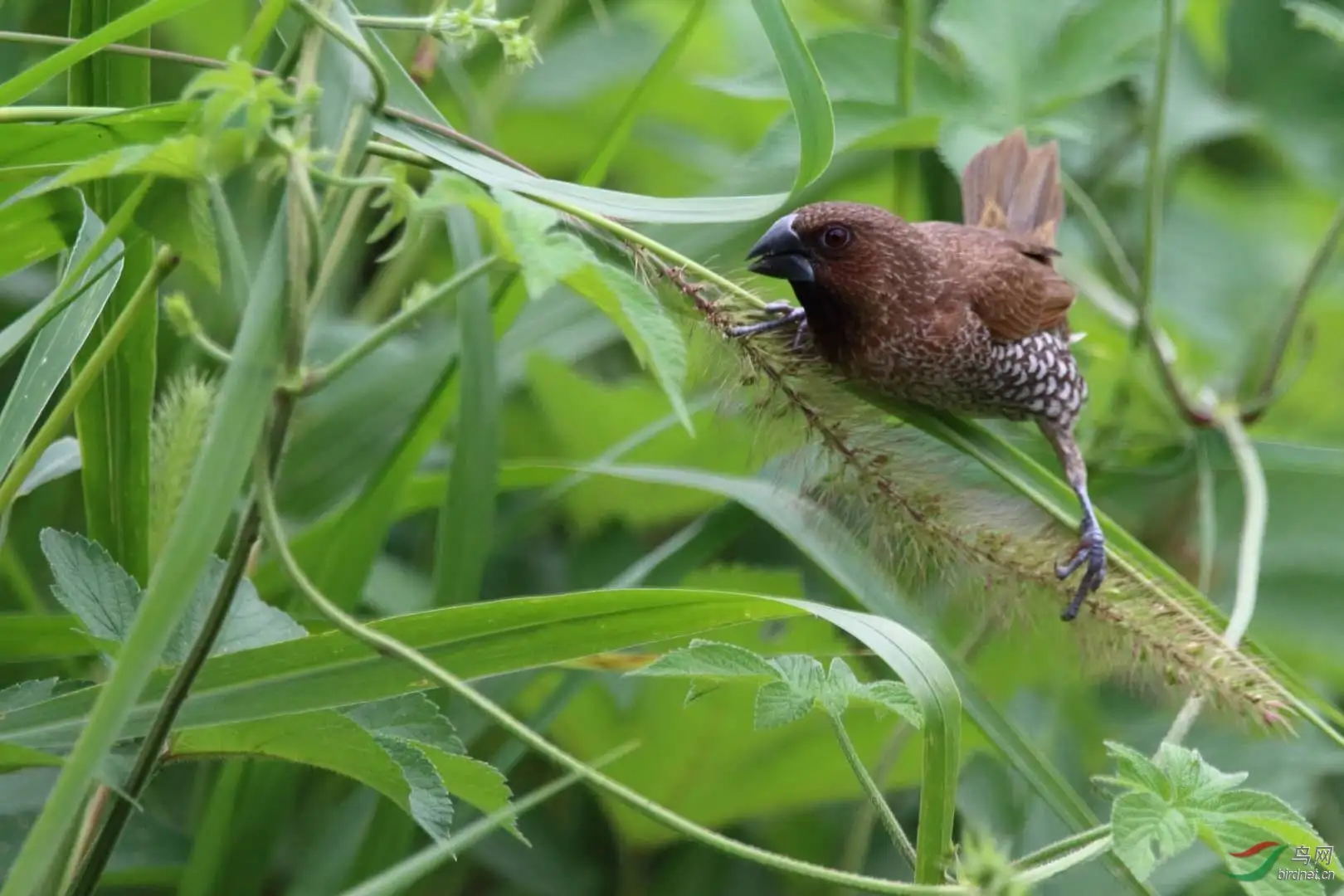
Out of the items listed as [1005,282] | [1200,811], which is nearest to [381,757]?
[1200,811]

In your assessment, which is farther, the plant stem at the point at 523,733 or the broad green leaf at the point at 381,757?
the broad green leaf at the point at 381,757

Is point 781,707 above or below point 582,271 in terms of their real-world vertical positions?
below

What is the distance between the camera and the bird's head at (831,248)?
156cm

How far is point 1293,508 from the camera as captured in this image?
6.66ft

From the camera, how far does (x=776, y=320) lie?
1.38 meters

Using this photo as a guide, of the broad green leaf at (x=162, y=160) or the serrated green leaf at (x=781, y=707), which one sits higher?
the broad green leaf at (x=162, y=160)

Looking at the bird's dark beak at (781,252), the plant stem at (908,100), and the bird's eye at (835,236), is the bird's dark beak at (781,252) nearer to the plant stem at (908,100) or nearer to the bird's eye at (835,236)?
the bird's eye at (835,236)

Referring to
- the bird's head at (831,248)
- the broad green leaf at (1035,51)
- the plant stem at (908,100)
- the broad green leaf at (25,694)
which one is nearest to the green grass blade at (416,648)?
the broad green leaf at (25,694)

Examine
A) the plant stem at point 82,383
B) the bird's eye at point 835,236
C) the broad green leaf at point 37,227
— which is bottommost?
the bird's eye at point 835,236

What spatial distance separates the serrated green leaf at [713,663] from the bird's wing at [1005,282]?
0.83 metres

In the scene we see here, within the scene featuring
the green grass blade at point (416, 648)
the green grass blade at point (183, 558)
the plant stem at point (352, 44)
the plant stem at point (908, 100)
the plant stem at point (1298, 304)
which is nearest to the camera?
the green grass blade at point (183, 558)

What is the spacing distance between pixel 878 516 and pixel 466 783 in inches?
22.6

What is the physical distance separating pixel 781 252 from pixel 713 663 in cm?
74

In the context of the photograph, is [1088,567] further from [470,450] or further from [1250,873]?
[470,450]
